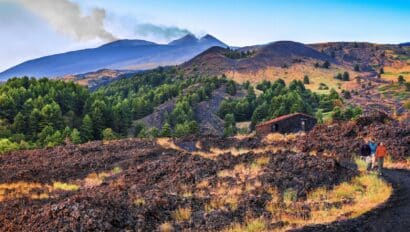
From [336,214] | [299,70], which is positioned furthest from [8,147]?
[299,70]

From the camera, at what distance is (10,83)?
106438 millimetres

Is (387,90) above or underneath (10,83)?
underneath

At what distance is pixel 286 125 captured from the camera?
195 feet

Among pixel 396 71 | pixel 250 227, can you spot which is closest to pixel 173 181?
pixel 250 227

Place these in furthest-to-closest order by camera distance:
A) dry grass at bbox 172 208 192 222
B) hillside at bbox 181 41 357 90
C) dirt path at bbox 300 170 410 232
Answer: hillside at bbox 181 41 357 90
dry grass at bbox 172 208 192 222
dirt path at bbox 300 170 410 232

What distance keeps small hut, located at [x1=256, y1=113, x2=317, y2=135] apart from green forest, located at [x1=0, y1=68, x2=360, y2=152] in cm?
2236

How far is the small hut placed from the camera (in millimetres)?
58469

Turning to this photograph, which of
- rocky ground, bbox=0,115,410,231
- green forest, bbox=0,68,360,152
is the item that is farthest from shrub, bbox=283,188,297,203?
green forest, bbox=0,68,360,152

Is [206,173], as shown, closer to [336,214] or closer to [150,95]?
[336,214]

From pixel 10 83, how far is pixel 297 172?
96.5 m

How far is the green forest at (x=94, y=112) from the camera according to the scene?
81375 mm

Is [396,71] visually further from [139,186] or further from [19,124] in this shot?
[139,186]

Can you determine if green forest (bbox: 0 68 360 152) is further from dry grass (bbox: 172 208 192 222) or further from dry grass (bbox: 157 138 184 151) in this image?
dry grass (bbox: 172 208 192 222)

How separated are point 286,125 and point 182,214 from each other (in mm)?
43571
